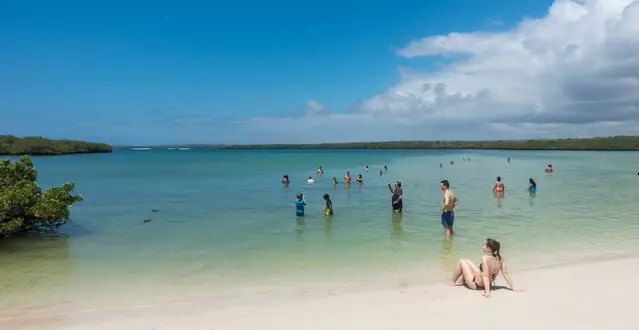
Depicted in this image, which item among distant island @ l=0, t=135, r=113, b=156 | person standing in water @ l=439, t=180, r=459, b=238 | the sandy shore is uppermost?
distant island @ l=0, t=135, r=113, b=156

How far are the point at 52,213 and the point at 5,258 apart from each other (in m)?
2.80

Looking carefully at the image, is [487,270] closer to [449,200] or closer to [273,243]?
[449,200]

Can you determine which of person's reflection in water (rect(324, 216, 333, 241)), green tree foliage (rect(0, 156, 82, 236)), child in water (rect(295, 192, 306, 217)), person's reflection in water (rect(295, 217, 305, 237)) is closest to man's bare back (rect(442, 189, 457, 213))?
person's reflection in water (rect(324, 216, 333, 241))

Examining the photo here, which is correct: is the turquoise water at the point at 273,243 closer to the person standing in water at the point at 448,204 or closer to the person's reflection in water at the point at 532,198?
the person's reflection in water at the point at 532,198

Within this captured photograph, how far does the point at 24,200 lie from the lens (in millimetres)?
15680

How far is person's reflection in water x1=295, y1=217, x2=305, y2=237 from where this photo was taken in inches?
696

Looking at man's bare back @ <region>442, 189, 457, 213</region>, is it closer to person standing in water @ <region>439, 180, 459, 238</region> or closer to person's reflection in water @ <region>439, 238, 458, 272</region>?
person standing in water @ <region>439, 180, 459, 238</region>

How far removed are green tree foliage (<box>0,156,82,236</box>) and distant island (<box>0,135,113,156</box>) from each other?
11147 cm

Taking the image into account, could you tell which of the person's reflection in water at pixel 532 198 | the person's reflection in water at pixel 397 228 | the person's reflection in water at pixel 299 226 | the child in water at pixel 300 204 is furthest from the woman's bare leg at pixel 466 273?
the person's reflection in water at pixel 532 198

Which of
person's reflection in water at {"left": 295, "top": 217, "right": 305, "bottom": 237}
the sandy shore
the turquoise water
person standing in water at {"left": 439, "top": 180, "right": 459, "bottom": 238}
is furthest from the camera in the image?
person's reflection in water at {"left": 295, "top": 217, "right": 305, "bottom": 237}

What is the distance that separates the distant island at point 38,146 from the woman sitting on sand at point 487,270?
12665cm

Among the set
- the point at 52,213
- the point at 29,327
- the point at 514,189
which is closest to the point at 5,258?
the point at 52,213

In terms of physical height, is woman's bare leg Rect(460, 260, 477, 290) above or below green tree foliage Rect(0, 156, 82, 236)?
below

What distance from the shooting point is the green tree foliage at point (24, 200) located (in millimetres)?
15312
